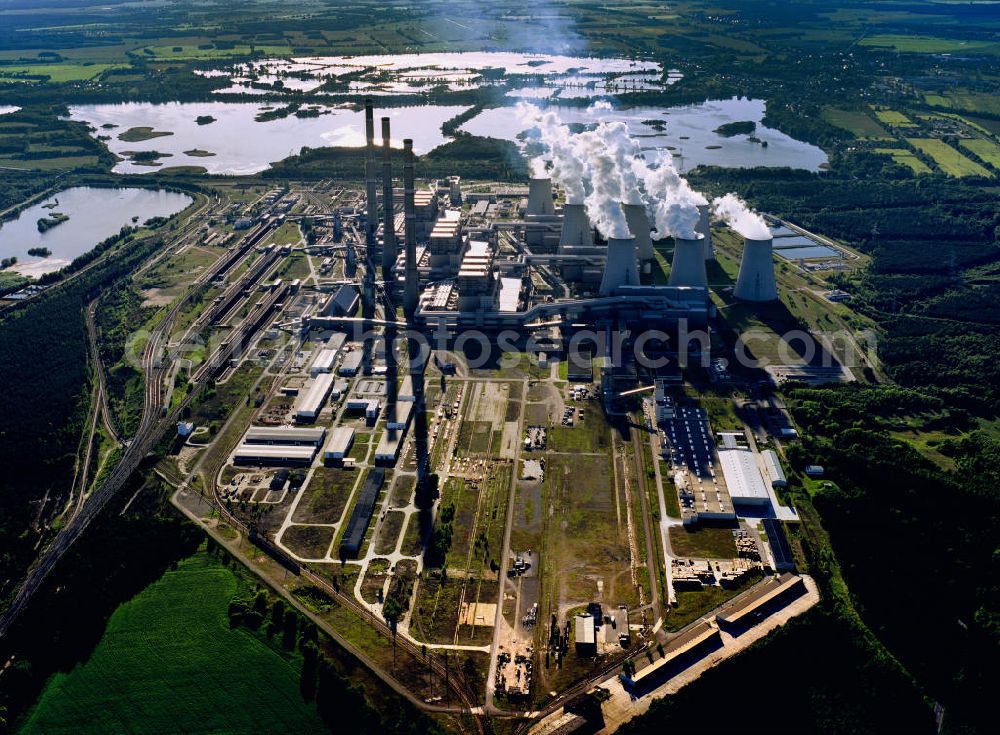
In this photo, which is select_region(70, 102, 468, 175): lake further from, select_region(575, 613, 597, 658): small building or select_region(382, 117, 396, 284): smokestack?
select_region(575, 613, 597, 658): small building

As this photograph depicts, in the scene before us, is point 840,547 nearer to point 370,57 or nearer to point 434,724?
point 434,724

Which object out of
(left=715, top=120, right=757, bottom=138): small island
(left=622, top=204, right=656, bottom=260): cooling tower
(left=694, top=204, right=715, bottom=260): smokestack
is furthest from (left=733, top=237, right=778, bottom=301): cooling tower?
(left=715, top=120, right=757, bottom=138): small island

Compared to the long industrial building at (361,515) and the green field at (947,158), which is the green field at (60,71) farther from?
the green field at (947,158)

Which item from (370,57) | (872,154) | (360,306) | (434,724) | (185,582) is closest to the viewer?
(434,724)

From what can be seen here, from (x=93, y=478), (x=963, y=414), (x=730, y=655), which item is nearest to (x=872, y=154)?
(x=963, y=414)

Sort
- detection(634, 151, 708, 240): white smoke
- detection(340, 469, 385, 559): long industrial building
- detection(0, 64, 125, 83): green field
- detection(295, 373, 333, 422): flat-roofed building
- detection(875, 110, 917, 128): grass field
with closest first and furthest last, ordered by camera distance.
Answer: detection(340, 469, 385, 559): long industrial building → detection(295, 373, 333, 422): flat-roofed building → detection(634, 151, 708, 240): white smoke → detection(875, 110, 917, 128): grass field → detection(0, 64, 125, 83): green field
